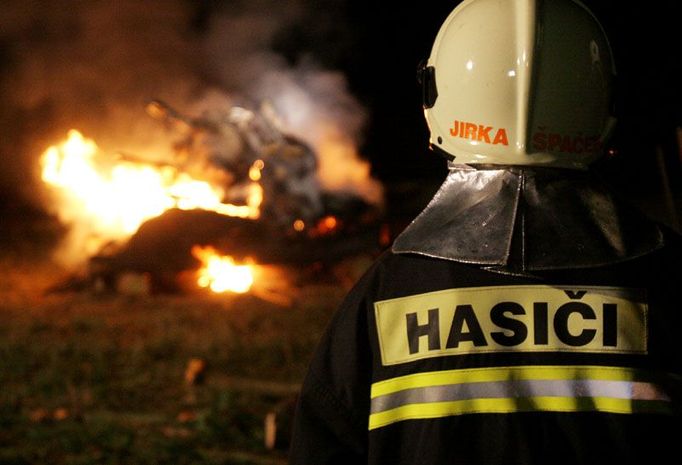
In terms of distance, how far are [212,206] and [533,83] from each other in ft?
31.8

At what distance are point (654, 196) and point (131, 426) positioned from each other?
7.89 meters

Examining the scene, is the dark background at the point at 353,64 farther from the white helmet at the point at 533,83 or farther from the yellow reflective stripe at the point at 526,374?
the yellow reflective stripe at the point at 526,374

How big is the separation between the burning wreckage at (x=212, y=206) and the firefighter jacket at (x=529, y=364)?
846cm

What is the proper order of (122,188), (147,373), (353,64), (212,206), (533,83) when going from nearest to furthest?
(533,83) < (147,373) < (212,206) < (122,188) < (353,64)

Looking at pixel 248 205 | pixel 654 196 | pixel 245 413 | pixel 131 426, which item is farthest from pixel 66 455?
pixel 654 196

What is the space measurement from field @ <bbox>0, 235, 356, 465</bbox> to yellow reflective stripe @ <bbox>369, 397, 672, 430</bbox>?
11.8ft

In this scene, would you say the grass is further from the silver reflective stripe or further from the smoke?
the smoke

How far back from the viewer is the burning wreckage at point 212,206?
10.4 meters

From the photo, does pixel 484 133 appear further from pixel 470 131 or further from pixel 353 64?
pixel 353 64

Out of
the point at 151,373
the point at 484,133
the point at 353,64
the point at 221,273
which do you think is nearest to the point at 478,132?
the point at 484,133

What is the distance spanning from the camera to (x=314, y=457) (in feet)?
5.92

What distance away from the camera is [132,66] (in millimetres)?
14477

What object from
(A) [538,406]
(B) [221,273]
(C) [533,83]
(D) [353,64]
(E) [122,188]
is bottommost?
(A) [538,406]

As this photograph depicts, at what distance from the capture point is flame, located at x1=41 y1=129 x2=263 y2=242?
11.2m
